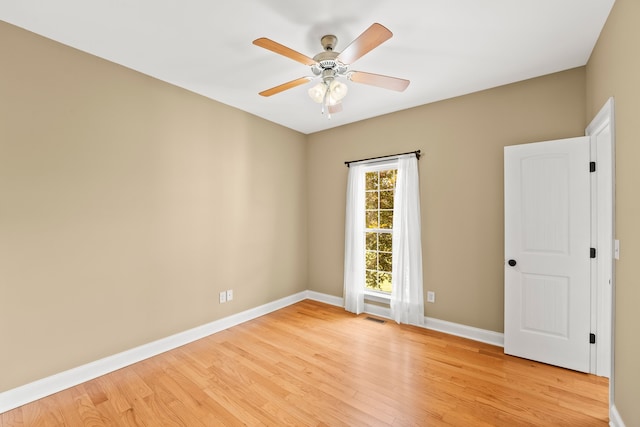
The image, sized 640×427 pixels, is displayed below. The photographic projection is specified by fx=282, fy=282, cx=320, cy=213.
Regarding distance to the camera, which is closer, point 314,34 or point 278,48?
point 278,48

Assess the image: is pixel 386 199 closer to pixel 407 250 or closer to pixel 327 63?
pixel 407 250

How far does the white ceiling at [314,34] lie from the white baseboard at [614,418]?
2.55 metres

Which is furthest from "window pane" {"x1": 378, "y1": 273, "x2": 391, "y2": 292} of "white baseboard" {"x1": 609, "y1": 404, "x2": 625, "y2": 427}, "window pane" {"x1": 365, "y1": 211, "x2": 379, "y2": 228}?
"white baseboard" {"x1": 609, "y1": 404, "x2": 625, "y2": 427}

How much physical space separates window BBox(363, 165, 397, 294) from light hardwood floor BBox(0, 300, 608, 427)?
1040mm

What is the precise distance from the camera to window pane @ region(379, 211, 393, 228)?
3.86 metres

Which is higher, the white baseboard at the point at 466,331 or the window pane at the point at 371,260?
the window pane at the point at 371,260

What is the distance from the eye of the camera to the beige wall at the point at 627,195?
1.51 meters

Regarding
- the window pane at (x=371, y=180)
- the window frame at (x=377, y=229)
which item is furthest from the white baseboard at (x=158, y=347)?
the window pane at (x=371, y=180)

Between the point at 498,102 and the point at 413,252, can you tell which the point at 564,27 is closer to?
the point at 498,102

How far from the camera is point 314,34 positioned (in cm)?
211

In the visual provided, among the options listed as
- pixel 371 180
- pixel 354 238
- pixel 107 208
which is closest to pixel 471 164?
pixel 371 180

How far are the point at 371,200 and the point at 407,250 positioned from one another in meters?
0.93

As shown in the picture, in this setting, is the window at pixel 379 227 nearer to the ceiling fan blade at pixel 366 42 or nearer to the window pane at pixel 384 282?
the window pane at pixel 384 282

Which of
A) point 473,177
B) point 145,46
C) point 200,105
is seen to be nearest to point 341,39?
point 145,46
